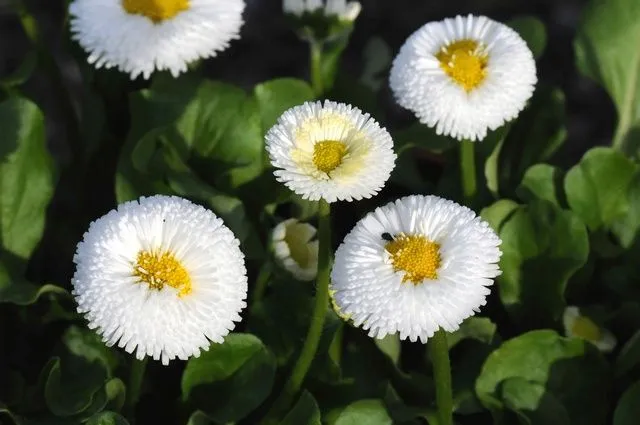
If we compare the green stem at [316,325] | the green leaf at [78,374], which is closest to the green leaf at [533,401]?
the green stem at [316,325]

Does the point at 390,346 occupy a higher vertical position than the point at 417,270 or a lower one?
lower

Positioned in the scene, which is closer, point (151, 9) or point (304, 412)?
point (304, 412)

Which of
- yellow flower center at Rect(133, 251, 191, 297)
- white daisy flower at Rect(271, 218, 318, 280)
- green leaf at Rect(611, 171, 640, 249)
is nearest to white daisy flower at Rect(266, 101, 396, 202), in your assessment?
yellow flower center at Rect(133, 251, 191, 297)

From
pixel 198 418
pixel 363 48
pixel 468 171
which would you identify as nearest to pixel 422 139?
pixel 468 171

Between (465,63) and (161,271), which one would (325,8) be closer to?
(465,63)

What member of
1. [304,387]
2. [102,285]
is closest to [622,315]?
[304,387]

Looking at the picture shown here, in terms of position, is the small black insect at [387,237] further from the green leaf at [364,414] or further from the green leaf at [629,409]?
the green leaf at [629,409]
